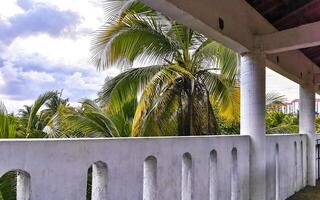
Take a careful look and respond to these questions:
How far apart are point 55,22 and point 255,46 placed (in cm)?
646

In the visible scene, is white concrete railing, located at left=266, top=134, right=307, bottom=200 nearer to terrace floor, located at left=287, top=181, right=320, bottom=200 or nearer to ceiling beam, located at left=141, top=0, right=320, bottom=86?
terrace floor, located at left=287, top=181, right=320, bottom=200

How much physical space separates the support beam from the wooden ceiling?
0.38m

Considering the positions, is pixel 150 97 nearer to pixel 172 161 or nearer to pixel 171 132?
pixel 171 132

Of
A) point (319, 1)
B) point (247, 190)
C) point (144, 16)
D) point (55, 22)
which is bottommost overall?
point (247, 190)

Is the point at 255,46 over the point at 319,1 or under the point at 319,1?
under

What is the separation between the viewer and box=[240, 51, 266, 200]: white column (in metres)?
3.81

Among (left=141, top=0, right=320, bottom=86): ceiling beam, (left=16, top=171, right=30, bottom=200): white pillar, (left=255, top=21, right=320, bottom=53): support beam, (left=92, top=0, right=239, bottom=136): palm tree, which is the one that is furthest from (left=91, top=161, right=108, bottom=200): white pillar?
(left=92, top=0, right=239, bottom=136): palm tree

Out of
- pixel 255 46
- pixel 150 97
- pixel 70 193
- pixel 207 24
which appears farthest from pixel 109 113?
pixel 70 193

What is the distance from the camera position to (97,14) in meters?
6.43

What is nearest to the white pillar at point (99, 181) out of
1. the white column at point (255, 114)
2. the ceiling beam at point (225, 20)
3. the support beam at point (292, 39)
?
the ceiling beam at point (225, 20)

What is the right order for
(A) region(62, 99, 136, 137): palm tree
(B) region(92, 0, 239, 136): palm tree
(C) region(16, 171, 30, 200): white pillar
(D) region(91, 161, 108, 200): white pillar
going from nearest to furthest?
(C) region(16, 171, 30, 200): white pillar, (D) region(91, 161, 108, 200): white pillar, (B) region(92, 0, 239, 136): palm tree, (A) region(62, 99, 136, 137): palm tree

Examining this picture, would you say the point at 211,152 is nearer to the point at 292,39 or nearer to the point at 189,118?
the point at 292,39

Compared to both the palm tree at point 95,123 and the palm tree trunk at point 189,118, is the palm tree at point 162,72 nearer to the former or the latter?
the palm tree trunk at point 189,118

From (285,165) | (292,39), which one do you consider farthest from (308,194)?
(292,39)
